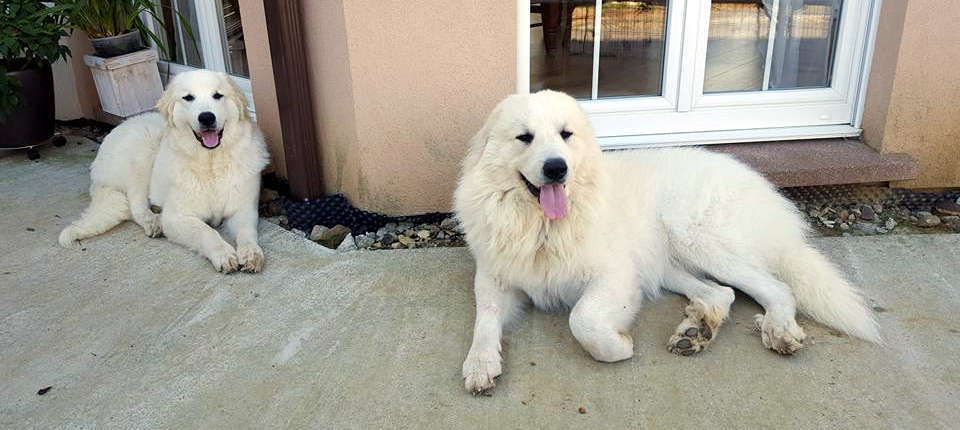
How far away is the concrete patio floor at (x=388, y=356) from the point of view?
2256 mm

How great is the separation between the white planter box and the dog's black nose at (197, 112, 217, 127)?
1.90 m

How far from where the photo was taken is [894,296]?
2.89m

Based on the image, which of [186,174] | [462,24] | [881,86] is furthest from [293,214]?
[881,86]

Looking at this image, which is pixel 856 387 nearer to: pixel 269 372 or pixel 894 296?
pixel 894 296

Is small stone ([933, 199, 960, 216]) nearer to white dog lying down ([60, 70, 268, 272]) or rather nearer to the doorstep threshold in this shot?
the doorstep threshold

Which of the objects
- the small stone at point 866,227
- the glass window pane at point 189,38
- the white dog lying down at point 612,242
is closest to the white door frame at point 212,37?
the glass window pane at point 189,38

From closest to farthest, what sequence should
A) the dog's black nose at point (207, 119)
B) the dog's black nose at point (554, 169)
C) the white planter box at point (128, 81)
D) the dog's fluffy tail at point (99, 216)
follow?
1. the dog's black nose at point (554, 169)
2. the dog's black nose at point (207, 119)
3. the dog's fluffy tail at point (99, 216)
4. the white planter box at point (128, 81)

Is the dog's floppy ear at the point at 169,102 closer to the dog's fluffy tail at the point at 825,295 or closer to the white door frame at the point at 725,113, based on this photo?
the white door frame at the point at 725,113

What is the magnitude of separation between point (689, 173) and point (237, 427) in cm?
214

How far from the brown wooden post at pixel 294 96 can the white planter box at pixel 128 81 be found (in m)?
1.94

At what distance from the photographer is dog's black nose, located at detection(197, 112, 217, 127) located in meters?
3.54

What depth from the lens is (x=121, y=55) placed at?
16.5 ft

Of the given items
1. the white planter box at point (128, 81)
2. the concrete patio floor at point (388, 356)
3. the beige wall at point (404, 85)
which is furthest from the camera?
the white planter box at point (128, 81)

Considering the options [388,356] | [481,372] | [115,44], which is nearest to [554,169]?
[481,372]
